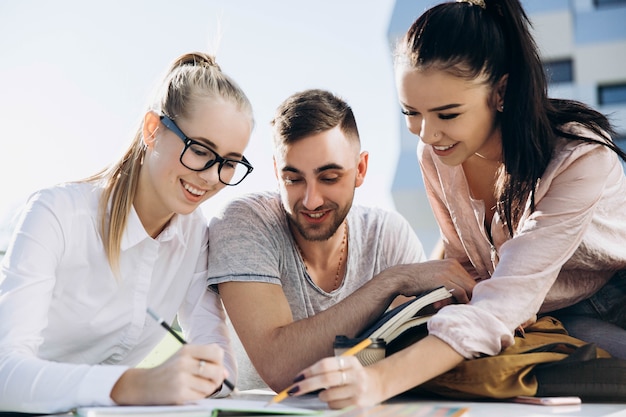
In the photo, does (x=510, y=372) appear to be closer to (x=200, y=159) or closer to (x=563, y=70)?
(x=200, y=159)

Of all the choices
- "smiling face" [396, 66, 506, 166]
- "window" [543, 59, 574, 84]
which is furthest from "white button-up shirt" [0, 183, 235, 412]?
"window" [543, 59, 574, 84]

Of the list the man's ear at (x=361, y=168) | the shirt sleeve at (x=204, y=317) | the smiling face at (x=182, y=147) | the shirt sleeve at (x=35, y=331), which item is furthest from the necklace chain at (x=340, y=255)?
the shirt sleeve at (x=35, y=331)

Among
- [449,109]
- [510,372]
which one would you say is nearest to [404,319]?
[510,372]

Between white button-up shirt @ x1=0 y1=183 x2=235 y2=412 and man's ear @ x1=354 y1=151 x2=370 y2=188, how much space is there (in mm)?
532

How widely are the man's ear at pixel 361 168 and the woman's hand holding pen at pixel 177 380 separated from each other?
1115mm

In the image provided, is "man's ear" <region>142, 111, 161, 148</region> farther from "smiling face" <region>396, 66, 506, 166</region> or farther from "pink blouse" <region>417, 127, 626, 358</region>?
"pink blouse" <region>417, 127, 626, 358</region>

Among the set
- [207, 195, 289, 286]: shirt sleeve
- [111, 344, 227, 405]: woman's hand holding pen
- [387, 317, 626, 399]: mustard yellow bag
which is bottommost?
[387, 317, 626, 399]: mustard yellow bag

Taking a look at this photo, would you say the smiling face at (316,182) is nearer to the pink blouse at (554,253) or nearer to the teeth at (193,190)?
the teeth at (193,190)

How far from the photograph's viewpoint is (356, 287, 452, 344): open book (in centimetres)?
184

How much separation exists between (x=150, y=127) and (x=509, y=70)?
986 mm

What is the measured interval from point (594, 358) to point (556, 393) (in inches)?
4.7

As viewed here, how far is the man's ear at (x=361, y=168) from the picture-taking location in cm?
251

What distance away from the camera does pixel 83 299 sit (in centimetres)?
202

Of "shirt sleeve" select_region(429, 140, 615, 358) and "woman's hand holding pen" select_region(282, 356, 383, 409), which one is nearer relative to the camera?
"woman's hand holding pen" select_region(282, 356, 383, 409)
